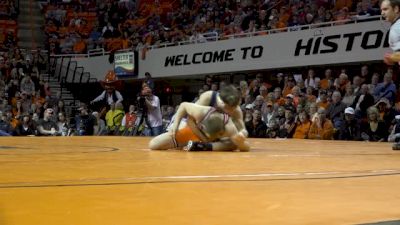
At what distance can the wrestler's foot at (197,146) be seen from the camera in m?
5.43

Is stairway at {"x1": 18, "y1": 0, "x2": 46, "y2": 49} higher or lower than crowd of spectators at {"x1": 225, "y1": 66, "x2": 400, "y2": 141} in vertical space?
higher

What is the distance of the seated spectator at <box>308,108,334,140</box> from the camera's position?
30.4ft

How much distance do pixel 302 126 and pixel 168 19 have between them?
999cm

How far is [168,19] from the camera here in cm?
1894

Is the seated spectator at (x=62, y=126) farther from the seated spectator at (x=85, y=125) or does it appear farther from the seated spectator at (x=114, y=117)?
the seated spectator at (x=114, y=117)

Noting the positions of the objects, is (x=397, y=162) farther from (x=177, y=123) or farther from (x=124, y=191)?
(x=124, y=191)

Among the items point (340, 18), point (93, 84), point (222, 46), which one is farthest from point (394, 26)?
point (93, 84)

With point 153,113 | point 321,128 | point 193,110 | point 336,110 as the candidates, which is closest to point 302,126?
point 321,128

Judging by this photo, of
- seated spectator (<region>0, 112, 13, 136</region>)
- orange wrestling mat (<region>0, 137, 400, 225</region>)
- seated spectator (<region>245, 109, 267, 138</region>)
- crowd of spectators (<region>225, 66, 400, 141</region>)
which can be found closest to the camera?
orange wrestling mat (<region>0, 137, 400, 225</region>)

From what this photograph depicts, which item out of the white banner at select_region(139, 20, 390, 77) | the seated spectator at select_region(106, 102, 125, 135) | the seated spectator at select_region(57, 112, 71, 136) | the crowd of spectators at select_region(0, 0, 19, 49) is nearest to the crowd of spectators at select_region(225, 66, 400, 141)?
the white banner at select_region(139, 20, 390, 77)

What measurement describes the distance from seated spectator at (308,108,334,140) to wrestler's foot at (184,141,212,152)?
4.07 meters

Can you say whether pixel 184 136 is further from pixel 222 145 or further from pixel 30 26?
pixel 30 26

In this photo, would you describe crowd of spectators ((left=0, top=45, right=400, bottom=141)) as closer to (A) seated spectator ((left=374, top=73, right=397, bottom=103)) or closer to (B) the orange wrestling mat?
(A) seated spectator ((left=374, top=73, right=397, bottom=103))

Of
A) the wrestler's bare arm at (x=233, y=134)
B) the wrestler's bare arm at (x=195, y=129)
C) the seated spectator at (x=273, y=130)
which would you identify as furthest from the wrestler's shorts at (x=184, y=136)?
the seated spectator at (x=273, y=130)
